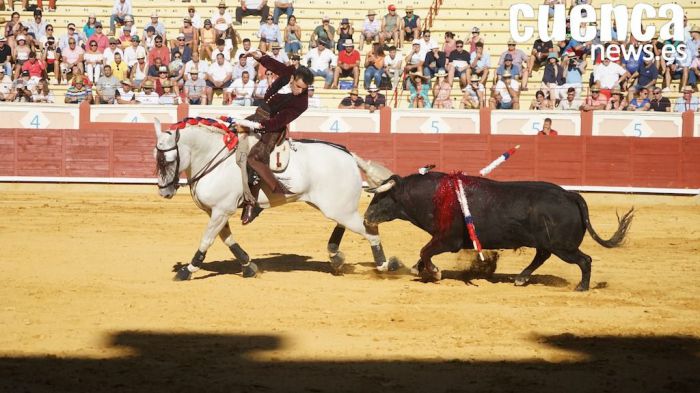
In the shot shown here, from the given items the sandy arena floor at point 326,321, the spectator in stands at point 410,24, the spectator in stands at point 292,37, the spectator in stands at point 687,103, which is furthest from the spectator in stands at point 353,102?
the sandy arena floor at point 326,321

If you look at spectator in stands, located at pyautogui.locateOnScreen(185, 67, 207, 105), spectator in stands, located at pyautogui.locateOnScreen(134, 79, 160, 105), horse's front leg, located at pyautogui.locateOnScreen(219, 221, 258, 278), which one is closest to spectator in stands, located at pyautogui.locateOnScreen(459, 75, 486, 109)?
spectator in stands, located at pyautogui.locateOnScreen(185, 67, 207, 105)

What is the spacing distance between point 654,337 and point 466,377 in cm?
196

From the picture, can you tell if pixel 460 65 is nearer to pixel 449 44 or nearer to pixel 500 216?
pixel 449 44

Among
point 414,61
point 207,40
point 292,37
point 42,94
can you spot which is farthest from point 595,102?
point 42,94

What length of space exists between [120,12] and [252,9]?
9.66 feet

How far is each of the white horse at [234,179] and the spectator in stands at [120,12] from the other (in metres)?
14.0

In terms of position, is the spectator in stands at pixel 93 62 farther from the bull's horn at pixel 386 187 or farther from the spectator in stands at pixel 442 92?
the bull's horn at pixel 386 187

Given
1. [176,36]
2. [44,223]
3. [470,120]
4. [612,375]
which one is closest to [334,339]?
[612,375]

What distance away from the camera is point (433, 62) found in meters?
21.1

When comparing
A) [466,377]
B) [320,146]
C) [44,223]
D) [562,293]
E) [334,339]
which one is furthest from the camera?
[44,223]

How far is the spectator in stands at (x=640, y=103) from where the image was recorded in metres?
20.6

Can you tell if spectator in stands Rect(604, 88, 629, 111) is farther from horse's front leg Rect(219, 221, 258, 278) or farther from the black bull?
horse's front leg Rect(219, 221, 258, 278)

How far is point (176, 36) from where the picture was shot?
76.6ft

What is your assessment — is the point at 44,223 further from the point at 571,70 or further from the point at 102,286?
the point at 571,70
